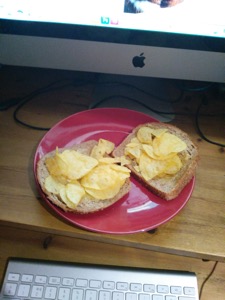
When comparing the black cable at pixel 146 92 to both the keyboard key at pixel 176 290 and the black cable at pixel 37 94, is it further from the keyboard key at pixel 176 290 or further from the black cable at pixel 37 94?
the keyboard key at pixel 176 290

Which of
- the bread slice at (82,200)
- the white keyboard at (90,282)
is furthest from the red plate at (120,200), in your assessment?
the white keyboard at (90,282)

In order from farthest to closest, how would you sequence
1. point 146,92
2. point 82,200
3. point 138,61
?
point 146,92, point 138,61, point 82,200

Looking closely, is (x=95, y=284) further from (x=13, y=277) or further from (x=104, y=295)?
(x=13, y=277)

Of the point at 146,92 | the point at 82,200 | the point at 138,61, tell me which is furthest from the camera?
the point at 146,92

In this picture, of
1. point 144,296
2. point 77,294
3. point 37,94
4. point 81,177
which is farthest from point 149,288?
point 37,94

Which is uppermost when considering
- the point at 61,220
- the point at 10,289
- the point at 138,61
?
the point at 138,61

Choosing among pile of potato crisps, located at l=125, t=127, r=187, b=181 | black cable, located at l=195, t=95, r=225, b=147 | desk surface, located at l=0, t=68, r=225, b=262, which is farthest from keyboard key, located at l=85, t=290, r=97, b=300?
black cable, located at l=195, t=95, r=225, b=147

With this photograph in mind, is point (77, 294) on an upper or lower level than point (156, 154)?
lower

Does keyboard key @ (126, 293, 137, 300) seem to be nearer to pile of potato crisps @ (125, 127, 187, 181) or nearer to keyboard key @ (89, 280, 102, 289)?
keyboard key @ (89, 280, 102, 289)

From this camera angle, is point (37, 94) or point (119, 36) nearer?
point (119, 36)
